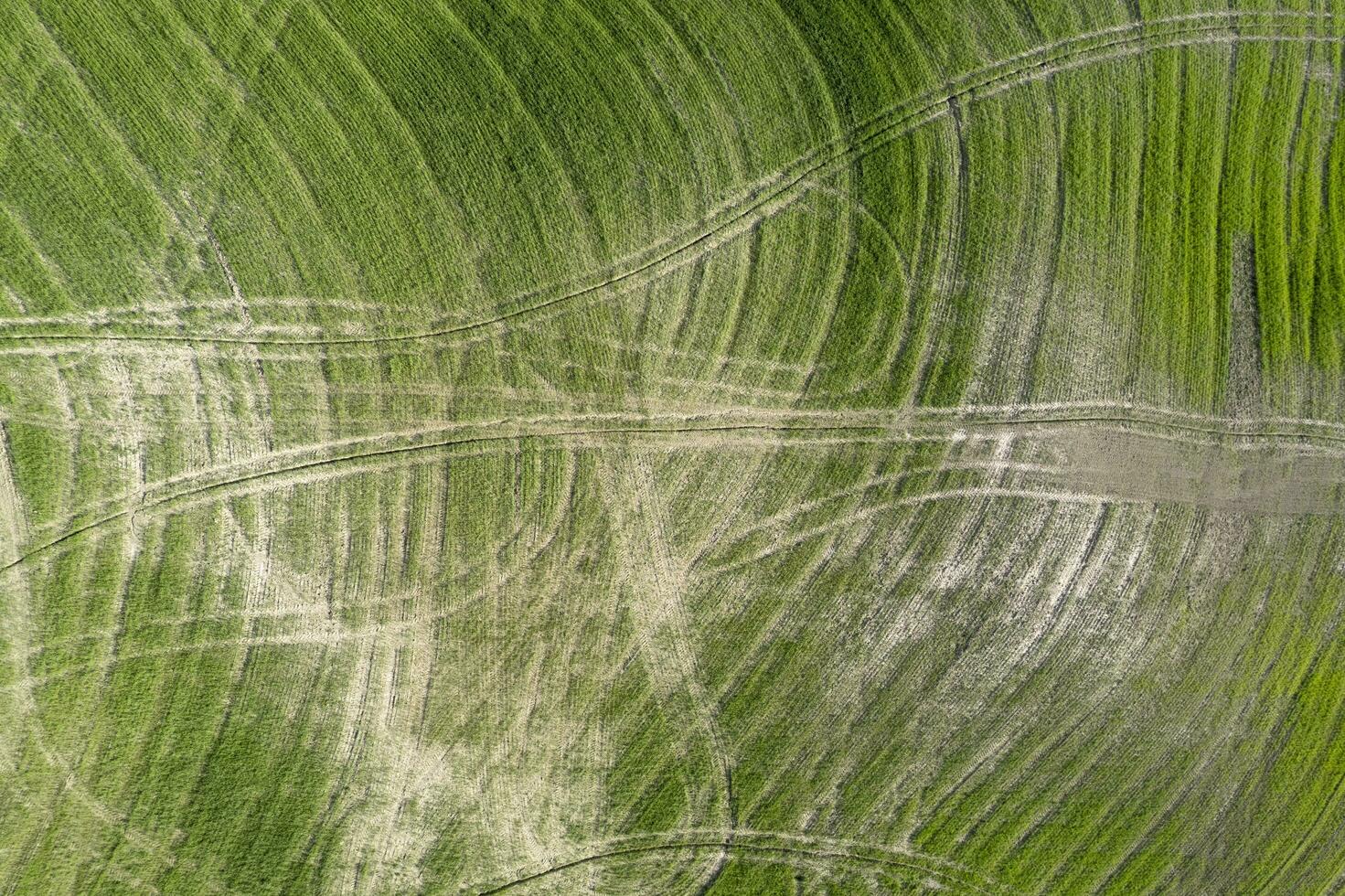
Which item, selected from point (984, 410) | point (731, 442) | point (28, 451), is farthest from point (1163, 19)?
point (28, 451)

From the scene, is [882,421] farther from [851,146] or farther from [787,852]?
[787,852]

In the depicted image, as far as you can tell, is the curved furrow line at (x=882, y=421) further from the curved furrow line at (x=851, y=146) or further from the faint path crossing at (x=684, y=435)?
the curved furrow line at (x=851, y=146)

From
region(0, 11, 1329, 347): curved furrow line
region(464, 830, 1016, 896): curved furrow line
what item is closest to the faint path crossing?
region(0, 11, 1329, 347): curved furrow line

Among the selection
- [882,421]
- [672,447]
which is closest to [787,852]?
[672,447]

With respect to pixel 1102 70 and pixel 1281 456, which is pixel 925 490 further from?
pixel 1102 70

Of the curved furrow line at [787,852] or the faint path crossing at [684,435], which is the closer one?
the faint path crossing at [684,435]

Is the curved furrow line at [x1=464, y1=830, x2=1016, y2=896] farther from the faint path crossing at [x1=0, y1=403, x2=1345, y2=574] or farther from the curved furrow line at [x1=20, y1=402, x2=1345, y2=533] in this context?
the curved furrow line at [x1=20, y1=402, x2=1345, y2=533]

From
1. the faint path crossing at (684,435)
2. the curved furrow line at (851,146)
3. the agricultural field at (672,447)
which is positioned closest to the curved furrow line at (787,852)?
the agricultural field at (672,447)
